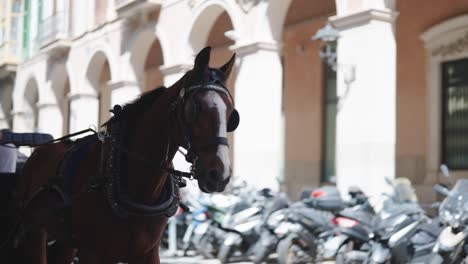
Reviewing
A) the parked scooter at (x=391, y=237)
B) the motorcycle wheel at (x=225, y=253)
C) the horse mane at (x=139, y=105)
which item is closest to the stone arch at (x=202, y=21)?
the motorcycle wheel at (x=225, y=253)

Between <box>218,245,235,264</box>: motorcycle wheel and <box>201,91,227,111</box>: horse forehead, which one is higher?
<box>201,91,227,111</box>: horse forehead

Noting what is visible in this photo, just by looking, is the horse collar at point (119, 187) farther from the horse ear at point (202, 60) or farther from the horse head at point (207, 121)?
the horse ear at point (202, 60)

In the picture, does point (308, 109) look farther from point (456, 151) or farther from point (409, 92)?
point (456, 151)

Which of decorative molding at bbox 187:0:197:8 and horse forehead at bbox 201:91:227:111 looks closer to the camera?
horse forehead at bbox 201:91:227:111

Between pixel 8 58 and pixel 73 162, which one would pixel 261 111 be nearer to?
pixel 73 162

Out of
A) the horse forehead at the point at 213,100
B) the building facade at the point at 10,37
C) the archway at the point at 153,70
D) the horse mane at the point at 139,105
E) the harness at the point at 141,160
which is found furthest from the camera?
the building facade at the point at 10,37

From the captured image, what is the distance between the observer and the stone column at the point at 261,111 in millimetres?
13203

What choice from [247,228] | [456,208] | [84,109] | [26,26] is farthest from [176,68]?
[26,26]

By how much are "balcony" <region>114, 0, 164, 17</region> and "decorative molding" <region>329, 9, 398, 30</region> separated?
727 centimetres

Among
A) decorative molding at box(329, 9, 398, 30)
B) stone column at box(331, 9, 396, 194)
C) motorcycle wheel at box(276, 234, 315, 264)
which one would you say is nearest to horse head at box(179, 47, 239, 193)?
motorcycle wheel at box(276, 234, 315, 264)

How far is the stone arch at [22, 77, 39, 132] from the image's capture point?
27.1 meters

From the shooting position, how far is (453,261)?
6934mm

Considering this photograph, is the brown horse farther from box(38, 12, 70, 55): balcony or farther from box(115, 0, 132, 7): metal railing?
box(38, 12, 70, 55): balcony

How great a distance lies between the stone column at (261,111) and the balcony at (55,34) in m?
11.3
